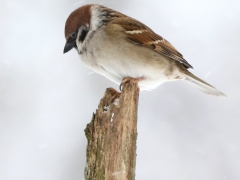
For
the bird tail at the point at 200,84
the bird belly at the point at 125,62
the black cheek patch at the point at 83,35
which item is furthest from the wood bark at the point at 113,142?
the bird tail at the point at 200,84

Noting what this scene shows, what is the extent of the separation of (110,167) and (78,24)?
1.32 m

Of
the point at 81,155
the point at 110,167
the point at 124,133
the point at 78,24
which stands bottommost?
the point at 110,167

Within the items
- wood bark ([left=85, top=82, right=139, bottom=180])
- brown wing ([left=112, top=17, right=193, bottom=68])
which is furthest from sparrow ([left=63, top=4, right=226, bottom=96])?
wood bark ([left=85, top=82, right=139, bottom=180])

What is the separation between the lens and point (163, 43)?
10.9ft

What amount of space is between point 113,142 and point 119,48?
1045mm

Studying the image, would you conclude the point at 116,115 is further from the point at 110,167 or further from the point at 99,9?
the point at 99,9

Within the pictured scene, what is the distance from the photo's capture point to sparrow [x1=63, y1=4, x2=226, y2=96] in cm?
294

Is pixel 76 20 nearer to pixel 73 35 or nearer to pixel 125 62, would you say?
pixel 73 35

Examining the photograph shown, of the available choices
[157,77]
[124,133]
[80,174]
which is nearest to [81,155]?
[80,174]

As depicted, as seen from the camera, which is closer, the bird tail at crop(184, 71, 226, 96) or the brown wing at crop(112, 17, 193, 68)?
the brown wing at crop(112, 17, 193, 68)

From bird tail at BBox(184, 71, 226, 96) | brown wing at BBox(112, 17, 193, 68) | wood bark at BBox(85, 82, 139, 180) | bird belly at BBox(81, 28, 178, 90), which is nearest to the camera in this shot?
wood bark at BBox(85, 82, 139, 180)

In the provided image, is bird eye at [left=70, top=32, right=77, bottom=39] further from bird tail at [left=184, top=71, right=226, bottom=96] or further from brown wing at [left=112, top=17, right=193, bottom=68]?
bird tail at [left=184, top=71, right=226, bottom=96]

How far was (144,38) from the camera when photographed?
320cm

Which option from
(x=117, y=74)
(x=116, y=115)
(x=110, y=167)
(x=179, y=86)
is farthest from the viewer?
(x=179, y=86)
